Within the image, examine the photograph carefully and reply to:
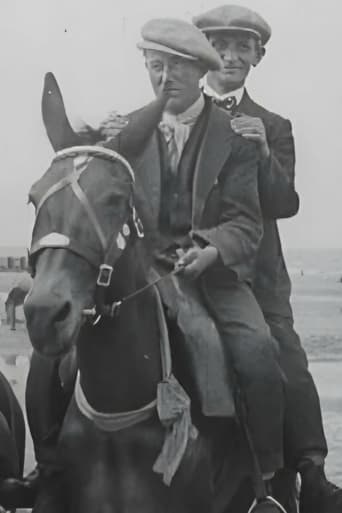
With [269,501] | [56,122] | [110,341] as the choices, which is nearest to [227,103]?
[56,122]

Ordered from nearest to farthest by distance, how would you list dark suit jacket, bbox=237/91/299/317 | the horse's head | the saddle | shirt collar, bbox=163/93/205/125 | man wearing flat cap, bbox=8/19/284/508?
the horse's head → the saddle → man wearing flat cap, bbox=8/19/284/508 → shirt collar, bbox=163/93/205/125 → dark suit jacket, bbox=237/91/299/317

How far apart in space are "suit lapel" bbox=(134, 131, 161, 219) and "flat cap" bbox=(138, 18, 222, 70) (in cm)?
26

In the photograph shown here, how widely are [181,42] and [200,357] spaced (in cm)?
94

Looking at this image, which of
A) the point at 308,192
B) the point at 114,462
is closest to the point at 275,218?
the point at 308,192

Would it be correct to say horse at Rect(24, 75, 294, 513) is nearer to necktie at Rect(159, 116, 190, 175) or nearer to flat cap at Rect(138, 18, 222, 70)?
necktie at Rect(159, 116, 190, 175)

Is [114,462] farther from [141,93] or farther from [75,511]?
[141,93]

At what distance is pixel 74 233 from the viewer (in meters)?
2.75

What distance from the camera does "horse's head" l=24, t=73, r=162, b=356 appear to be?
8.82ft

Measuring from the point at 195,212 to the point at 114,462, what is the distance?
774 millimetres

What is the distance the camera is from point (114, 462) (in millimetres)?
2955

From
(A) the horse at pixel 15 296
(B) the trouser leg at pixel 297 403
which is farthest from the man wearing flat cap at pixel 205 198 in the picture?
(A) the horse at pixel 15 296

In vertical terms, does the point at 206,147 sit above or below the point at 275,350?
above

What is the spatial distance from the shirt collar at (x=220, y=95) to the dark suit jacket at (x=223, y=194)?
73 millimetres

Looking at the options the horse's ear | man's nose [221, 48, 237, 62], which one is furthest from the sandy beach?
the horse's ear
